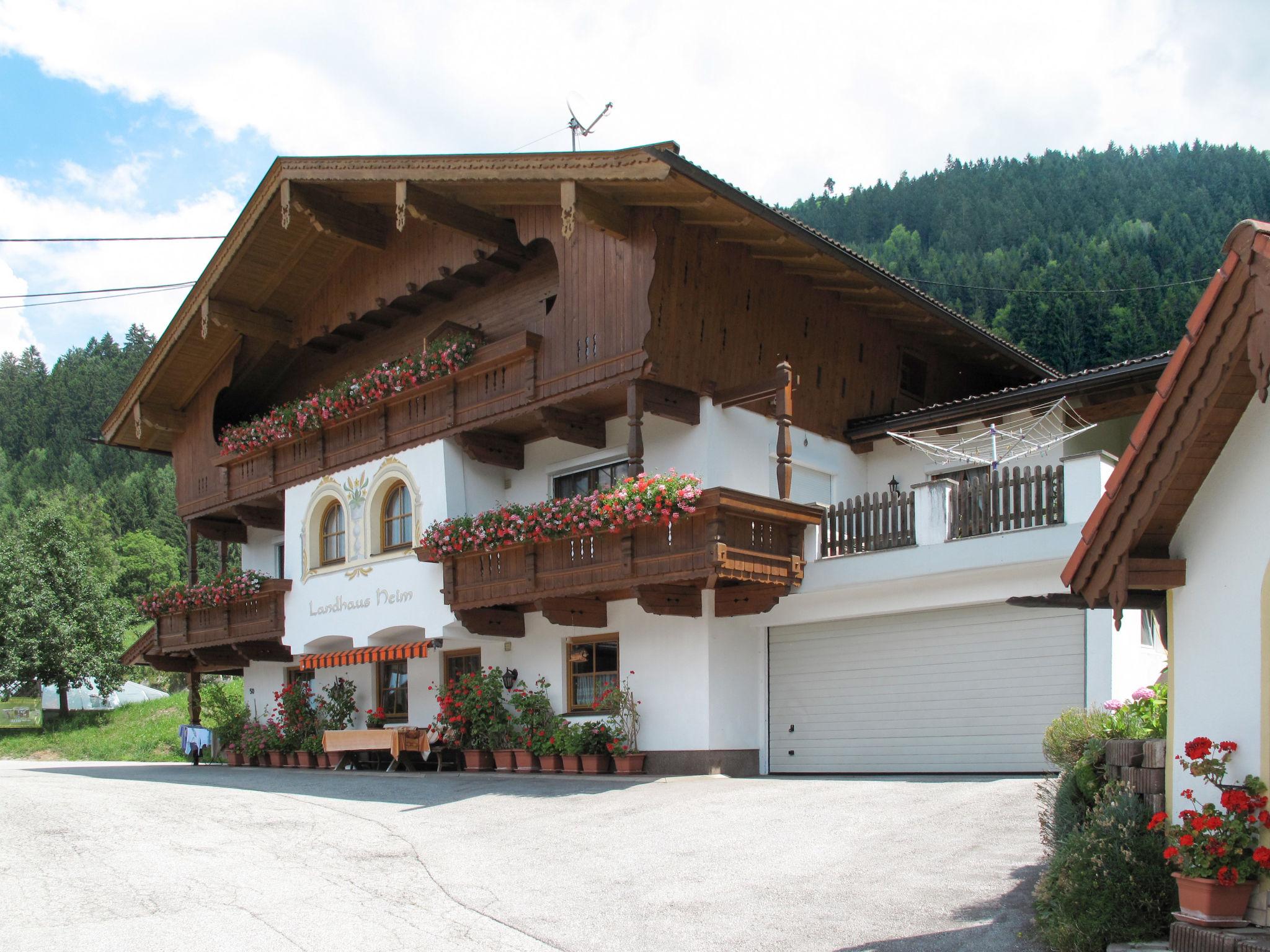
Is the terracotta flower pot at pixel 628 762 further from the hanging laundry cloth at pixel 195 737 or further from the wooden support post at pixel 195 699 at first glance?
the wooden support post at pixel 195 699

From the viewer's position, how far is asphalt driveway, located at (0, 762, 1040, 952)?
8.40 metres

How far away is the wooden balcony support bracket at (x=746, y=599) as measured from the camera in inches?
688

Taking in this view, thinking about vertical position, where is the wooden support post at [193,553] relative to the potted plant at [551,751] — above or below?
above

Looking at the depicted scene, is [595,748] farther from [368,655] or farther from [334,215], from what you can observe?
[334,215]

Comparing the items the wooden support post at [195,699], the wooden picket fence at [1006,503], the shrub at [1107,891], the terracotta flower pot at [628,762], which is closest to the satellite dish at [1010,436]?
the wooden picket fence at [1006,503]

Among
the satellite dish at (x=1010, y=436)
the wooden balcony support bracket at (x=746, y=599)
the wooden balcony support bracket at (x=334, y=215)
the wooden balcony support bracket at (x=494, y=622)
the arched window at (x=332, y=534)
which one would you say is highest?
the wooden balcony support bracket at (x=334, y=215)

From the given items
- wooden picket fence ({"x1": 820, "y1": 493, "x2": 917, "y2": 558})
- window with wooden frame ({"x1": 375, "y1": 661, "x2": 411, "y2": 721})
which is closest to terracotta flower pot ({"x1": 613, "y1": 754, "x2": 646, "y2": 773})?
wooden picket fence ({"x1": 820, "y1": 493, "x2": 917, "y2": 558})

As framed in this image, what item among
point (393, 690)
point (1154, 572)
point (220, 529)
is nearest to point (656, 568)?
point (393, 690)

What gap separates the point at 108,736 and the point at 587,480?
29269 millimetres

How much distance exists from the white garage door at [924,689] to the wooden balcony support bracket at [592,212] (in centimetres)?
630

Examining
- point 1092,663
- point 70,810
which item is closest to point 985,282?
point 1092,663

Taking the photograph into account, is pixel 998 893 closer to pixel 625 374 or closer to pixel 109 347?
pixel 625 374

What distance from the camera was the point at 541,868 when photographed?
35.3ft

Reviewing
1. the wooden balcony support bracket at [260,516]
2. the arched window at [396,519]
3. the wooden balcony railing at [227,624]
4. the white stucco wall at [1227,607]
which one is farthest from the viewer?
the wooden balcony support bracket at [260,516]
